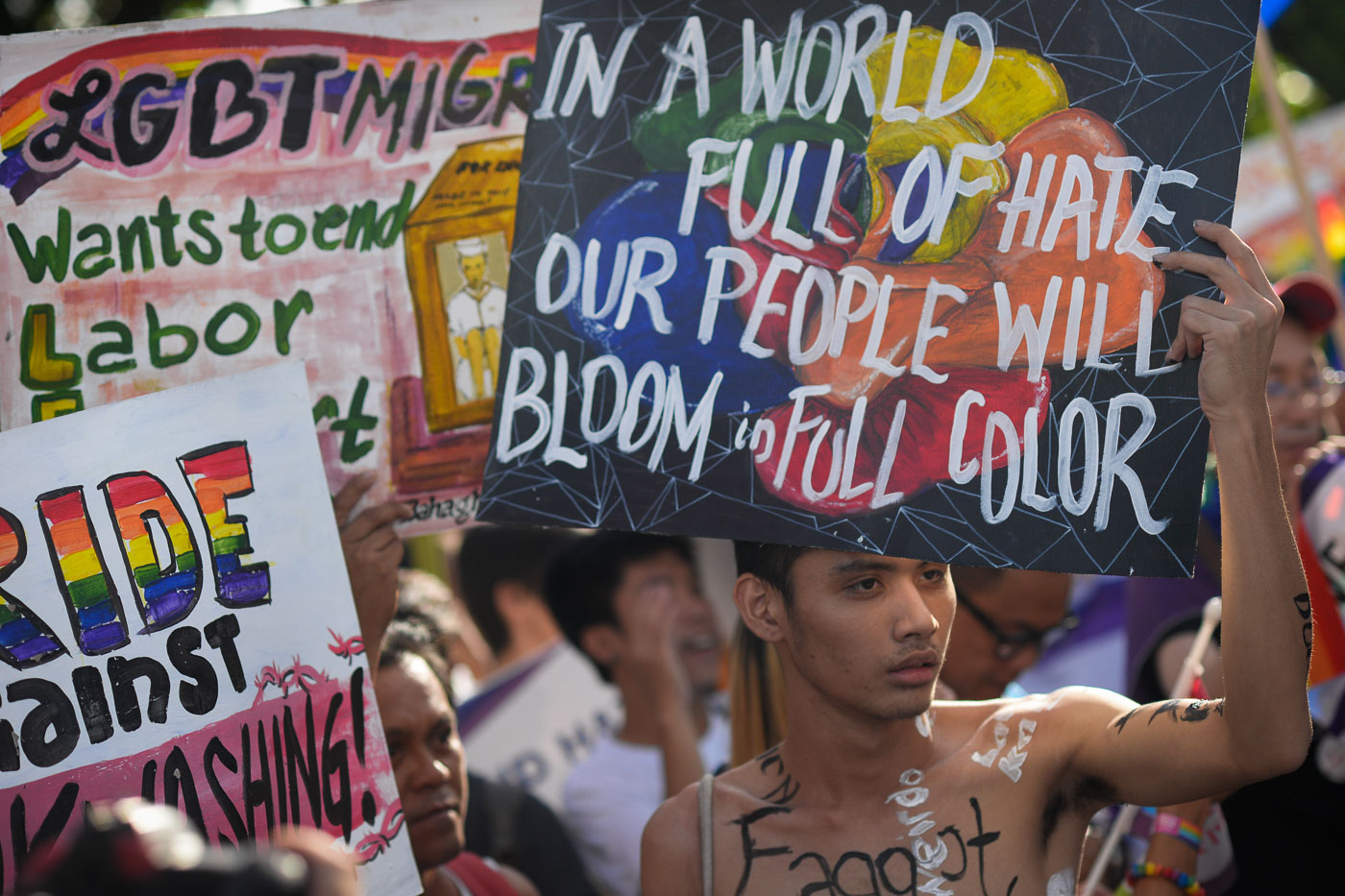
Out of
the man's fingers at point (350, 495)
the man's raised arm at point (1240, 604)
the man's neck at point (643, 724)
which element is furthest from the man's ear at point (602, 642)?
the man's raised arm at point (1240, 604)

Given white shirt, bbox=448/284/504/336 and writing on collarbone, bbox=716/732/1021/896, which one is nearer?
writing on collarbone, bbox=716/732/1021/896

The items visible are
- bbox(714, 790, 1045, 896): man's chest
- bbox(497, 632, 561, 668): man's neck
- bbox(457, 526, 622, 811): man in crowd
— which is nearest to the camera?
bbox(714, 790, 1045, 896): man's chest

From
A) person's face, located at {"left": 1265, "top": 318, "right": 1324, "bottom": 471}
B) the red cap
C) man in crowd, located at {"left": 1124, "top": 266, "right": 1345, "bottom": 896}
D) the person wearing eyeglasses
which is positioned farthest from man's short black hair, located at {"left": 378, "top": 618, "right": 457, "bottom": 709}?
the red cap

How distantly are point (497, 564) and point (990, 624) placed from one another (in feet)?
10.0

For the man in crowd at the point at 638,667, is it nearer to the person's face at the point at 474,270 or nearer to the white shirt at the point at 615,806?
the white shirt at the point at 615,806

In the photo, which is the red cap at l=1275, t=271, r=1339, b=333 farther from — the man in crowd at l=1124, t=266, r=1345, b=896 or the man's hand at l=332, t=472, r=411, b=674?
the man's hand at l=332, t=472, r=411, b=674

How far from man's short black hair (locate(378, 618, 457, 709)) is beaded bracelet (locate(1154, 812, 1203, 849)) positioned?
187cm

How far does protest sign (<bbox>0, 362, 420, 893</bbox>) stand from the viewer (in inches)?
92.2

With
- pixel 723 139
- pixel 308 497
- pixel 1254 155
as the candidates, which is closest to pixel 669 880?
pixel 308 497

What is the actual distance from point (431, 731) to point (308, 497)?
86cm

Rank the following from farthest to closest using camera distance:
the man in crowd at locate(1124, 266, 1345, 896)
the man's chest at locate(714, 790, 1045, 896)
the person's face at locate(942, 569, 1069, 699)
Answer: the person's face at locate(942, 569, 1069, 699) < the man in crowd at locate(1124, 266, 1345, 896) < the man's chest at locate(714, 790, 1045, 896)

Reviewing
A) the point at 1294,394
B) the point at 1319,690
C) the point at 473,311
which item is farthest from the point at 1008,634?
the point at 473,311

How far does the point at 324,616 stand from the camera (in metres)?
2.51

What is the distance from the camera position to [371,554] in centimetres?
276
